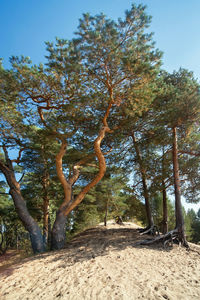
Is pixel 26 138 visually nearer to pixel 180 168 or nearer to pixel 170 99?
pixel 170 99

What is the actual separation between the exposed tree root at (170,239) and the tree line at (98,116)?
5 cm

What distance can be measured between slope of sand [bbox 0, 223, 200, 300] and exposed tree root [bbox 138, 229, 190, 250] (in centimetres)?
86

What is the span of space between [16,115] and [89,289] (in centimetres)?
650

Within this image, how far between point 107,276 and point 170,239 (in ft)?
14.4

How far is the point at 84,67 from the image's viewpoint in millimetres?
6223

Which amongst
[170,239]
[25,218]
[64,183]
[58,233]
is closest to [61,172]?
[64,183]

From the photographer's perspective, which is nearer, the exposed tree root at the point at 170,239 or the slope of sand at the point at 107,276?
the slope of sand at the point at 107,276

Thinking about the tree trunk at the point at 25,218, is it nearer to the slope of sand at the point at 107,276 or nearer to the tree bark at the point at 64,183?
the tree bark at the point at 64,183

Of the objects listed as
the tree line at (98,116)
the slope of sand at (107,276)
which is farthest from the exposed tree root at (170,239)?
the slope of sand at (107,276)

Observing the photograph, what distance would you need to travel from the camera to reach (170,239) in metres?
6.97

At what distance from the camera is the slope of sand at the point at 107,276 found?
129 inches

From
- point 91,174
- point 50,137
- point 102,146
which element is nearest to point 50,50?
point 50,137

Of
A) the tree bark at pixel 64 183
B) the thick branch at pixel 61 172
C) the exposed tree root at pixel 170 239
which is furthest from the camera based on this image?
the thick branch at pixel 61 172

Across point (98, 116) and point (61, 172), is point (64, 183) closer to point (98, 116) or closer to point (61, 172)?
point (61, 172)
